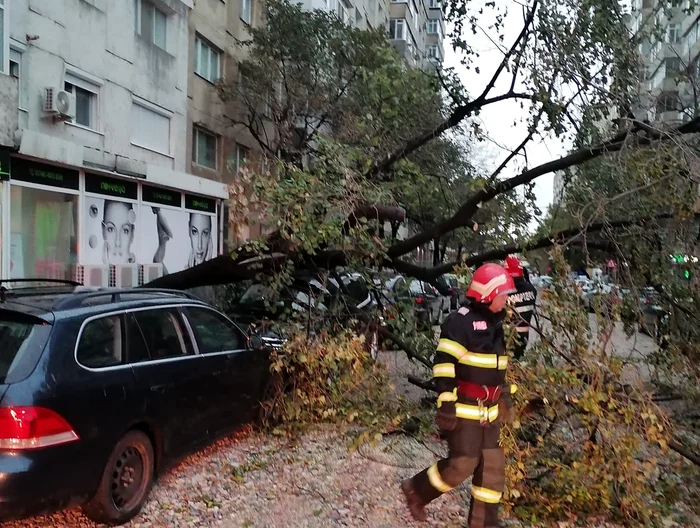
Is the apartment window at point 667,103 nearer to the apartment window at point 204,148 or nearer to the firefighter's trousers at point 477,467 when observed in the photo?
the firefighter's trousers at point 477,467

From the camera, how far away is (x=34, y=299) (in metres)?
4.25

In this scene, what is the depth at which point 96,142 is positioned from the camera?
13.0 metres

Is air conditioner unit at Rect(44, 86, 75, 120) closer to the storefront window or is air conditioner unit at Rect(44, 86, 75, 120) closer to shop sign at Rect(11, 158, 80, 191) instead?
shop sign at Rect(11, 158, 80, 191)

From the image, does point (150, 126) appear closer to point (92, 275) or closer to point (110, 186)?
point (110, 186)

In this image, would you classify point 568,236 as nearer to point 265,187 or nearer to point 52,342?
point 265,187

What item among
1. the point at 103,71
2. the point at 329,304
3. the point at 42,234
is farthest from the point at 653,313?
the point at 103,71

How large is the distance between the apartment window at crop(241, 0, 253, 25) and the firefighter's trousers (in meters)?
18.8

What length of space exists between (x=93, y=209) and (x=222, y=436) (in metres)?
9.38

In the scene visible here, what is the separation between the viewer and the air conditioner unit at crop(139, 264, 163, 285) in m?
14.9

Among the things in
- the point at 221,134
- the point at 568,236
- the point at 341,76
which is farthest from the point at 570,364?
the point at 221,134

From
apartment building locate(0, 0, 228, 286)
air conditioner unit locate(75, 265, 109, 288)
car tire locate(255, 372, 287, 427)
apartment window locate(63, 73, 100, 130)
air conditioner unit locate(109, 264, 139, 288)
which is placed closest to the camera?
car tire locate(255, 372, 287, 427)

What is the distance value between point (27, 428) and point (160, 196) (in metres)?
12.9

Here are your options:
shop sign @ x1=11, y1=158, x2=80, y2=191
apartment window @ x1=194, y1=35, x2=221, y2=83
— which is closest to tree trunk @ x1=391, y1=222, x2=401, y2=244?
shop sign @ x1=11, y1=158, x2=80, y2=191

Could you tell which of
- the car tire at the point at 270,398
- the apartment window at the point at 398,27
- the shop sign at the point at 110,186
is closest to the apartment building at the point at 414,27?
the apartment window at the point at 398,27
